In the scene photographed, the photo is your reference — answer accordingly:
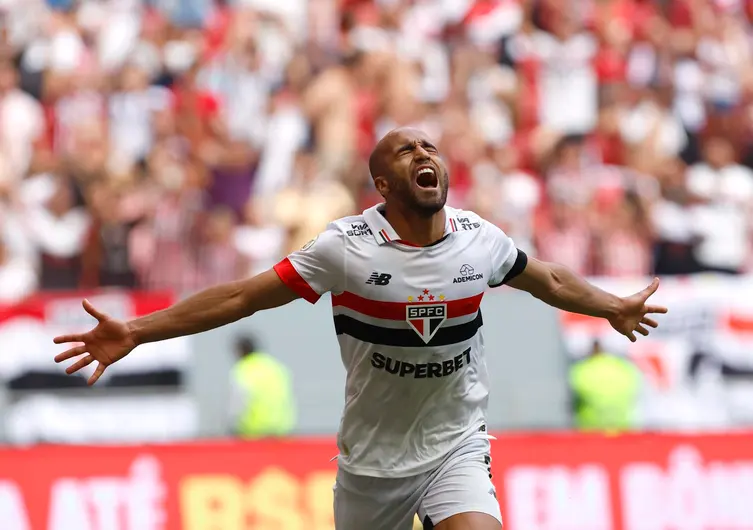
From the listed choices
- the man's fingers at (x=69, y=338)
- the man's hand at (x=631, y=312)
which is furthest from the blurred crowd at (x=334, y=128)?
the man's fingers at (x=69, y=338)

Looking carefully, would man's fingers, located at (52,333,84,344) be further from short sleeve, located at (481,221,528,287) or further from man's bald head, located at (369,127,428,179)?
short sleeve, located at (481,221,528,287)

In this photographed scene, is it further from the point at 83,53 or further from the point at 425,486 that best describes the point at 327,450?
the point at 83,53

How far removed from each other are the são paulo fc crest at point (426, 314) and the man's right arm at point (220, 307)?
0.54m

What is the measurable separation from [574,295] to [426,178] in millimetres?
1055

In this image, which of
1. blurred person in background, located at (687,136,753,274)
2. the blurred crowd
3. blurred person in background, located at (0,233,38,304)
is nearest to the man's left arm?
the blurred crowd

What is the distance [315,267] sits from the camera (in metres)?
5.91

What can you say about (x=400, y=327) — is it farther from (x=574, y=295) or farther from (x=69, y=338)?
(x=69, y=338)

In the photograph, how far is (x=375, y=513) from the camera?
20.2 feet

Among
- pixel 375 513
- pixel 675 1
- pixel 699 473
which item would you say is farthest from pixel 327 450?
pixel 675 1

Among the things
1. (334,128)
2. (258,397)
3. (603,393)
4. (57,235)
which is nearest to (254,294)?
(258,397)

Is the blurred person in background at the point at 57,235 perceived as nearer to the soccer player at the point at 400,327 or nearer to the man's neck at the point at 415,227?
the soccer player at the point at 400,327

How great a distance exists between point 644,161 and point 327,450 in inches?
264

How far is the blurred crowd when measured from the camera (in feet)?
44.2

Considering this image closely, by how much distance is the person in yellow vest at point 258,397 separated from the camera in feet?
40.0
